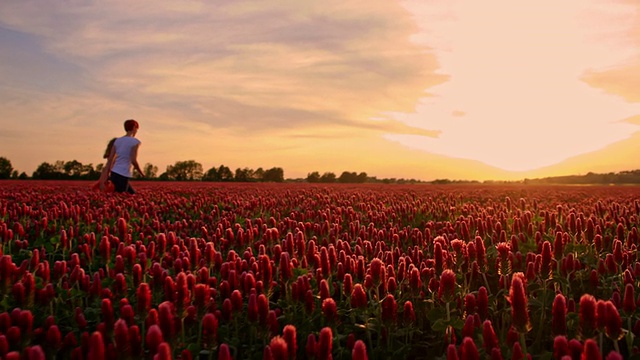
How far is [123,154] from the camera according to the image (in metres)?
14.4

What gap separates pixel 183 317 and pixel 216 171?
65.3 m

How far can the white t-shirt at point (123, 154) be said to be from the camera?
1428cm

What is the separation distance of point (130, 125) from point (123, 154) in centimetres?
88

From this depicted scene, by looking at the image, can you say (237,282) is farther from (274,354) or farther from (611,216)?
(611,216)

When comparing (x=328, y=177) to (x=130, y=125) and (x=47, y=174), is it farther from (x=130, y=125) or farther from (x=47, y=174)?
(x=130, y=125)

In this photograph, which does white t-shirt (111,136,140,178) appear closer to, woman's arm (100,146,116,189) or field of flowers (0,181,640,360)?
woman's arm (100,146,116,189)

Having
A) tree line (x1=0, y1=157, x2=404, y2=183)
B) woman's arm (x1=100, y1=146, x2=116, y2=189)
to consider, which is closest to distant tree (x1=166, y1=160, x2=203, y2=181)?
tree line (x1=0, y1=157, x2=404, y2=183)

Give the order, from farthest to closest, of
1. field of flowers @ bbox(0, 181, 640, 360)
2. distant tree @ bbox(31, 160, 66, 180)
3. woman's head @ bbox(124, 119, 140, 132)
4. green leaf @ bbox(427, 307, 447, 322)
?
distant tree @ bbox(31, 160, 66, 180)
woman's head @ bbox(124, 119, 140, 132)
green leaf @ bbox(427, 307, 447, 322)
field of flowers @ bbox(0, 181, 640, 360)

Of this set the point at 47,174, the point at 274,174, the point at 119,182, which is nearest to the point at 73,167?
the point at 47,174

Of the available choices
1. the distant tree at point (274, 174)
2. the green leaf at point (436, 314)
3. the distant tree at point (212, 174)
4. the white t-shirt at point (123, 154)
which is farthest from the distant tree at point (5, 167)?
the green leaf at point (436, 314)

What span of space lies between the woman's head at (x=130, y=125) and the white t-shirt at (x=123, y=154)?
0.35 metres

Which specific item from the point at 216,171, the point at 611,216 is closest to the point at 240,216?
the point at 611,216

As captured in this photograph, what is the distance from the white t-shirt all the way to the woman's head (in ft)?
1.14

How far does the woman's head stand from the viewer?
567 inches
